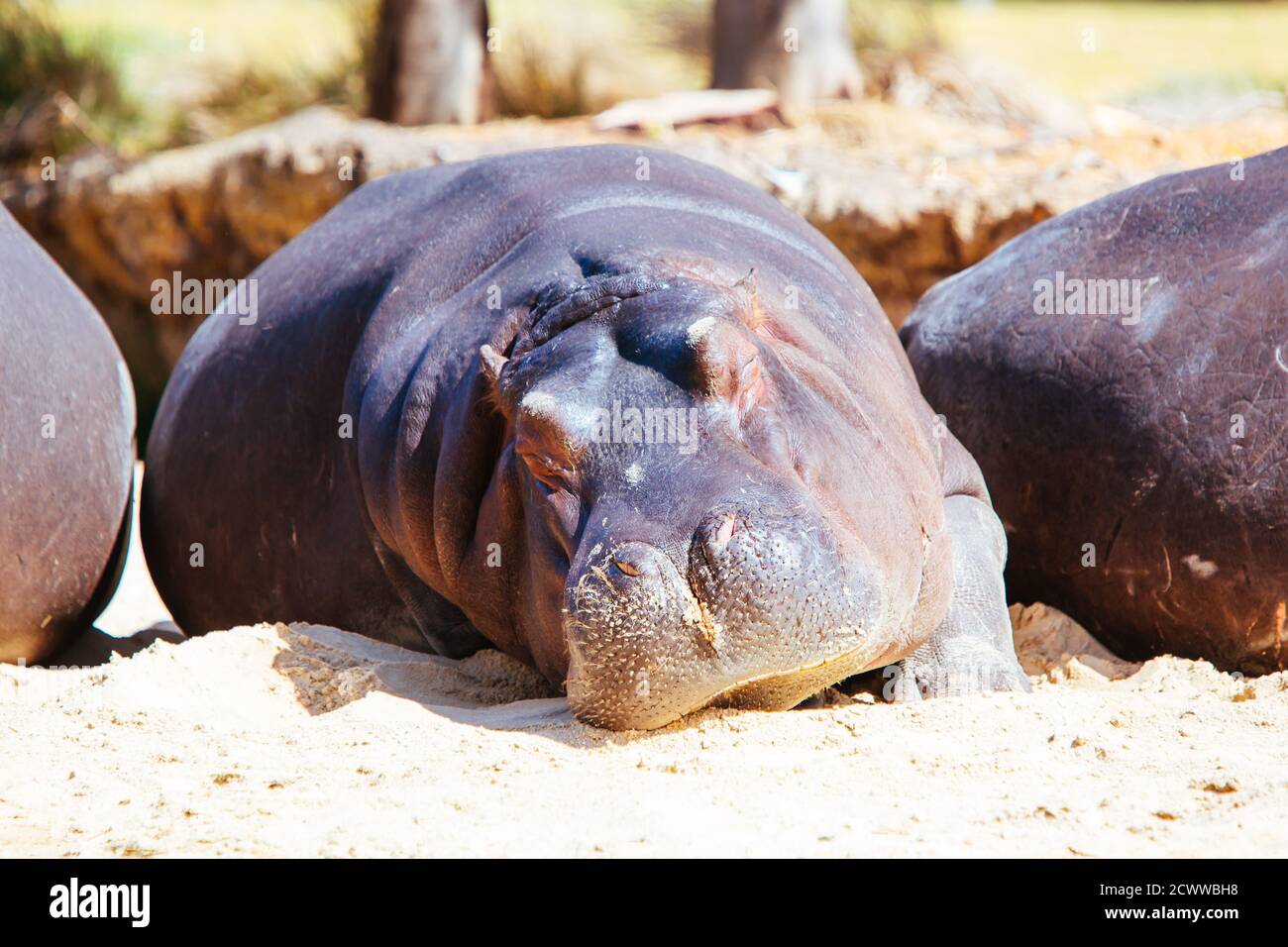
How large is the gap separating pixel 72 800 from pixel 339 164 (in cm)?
673

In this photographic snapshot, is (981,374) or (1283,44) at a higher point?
(1283,44)

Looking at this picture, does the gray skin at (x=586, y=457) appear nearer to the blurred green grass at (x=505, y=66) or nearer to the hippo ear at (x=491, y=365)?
the hippo ear at (x=491, y=365)

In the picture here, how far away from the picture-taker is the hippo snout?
131 inches

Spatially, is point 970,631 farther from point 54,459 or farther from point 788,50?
point 788,50

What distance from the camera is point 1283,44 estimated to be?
25359mm

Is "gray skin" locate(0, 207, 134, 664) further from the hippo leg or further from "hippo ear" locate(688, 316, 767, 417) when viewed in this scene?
the hippo leg

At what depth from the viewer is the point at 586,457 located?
3604mm

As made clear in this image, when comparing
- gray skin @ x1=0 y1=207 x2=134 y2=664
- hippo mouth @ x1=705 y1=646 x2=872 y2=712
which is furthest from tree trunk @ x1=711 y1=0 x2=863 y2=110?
hippo mouth @ x1=705 y1=646 x2=872 y2=712

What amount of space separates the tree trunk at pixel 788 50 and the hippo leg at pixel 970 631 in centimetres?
712

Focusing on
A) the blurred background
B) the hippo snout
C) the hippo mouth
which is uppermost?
the blurred background

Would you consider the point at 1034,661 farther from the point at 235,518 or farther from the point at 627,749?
the point at 235,518

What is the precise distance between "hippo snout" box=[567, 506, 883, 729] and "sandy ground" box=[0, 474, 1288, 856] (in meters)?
0.17
